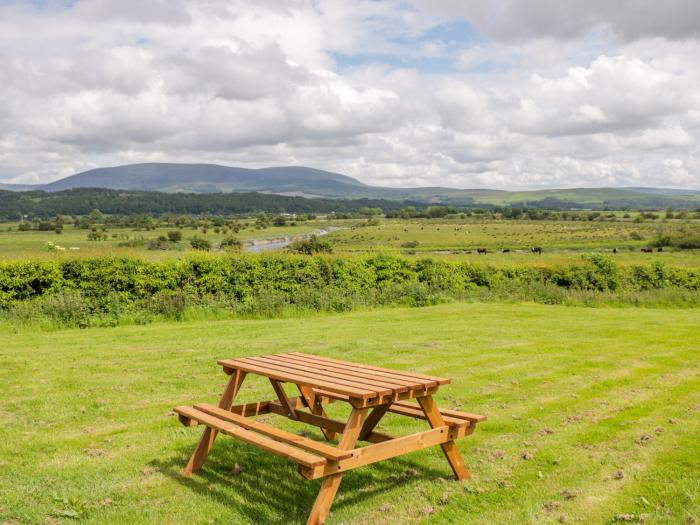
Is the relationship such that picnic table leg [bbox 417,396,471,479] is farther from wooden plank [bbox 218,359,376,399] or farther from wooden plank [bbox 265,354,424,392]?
wooden plank [bbox 218,359,376,399]

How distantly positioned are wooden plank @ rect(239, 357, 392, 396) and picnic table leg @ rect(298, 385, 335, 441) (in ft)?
1.90

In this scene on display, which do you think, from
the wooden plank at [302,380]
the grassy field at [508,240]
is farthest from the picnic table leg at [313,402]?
the grassy field at [508,240]

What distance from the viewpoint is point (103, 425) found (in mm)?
7453

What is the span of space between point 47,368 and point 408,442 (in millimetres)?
7375

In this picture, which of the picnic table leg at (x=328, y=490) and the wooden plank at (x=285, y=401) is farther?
the wooden plank at (x=285, y=401)

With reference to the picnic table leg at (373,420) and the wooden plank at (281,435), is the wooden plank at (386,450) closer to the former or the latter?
the wooden plank at (281,435)

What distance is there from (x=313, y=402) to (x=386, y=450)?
5.48ft

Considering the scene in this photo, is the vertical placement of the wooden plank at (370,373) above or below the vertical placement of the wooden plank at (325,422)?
above

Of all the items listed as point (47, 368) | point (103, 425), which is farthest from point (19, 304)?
point (103, 425)

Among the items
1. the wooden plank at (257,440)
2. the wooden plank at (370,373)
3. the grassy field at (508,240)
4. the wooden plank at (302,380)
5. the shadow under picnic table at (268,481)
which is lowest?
the grassy field at (508,240)

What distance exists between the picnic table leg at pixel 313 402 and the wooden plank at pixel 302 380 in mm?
815

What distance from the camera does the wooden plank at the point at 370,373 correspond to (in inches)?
216

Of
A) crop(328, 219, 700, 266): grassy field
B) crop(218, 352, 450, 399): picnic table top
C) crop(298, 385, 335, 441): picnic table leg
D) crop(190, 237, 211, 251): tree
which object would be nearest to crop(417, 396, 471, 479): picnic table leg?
crop(218, 352, 450, 399): picnic table top

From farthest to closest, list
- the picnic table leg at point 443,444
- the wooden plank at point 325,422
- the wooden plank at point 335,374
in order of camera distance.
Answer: the wooden plank at point 325,422 → the picnic table leg at point 443,444 → the wooden plank at point 335,374
